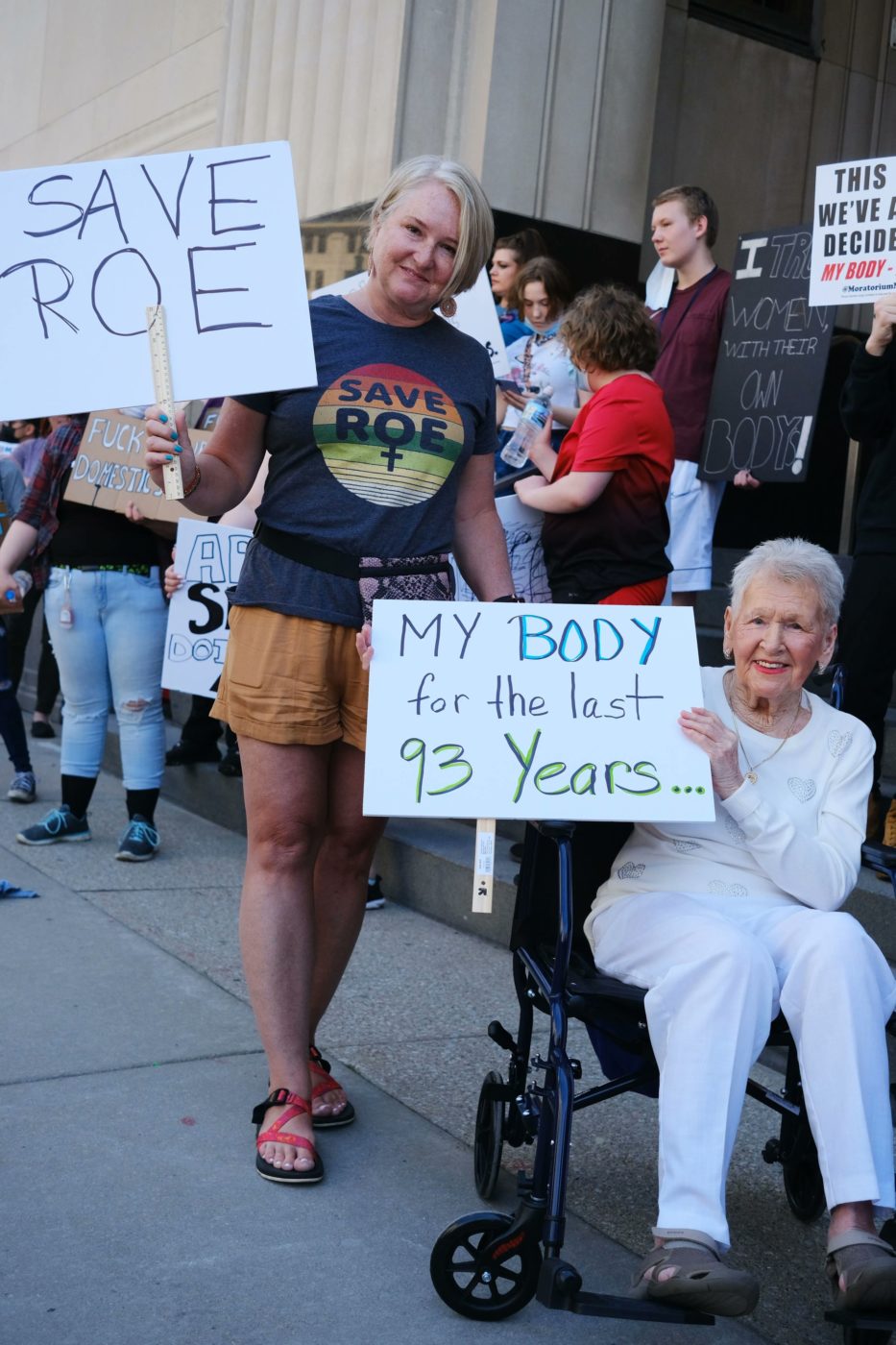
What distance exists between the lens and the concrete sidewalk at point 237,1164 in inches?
97.7

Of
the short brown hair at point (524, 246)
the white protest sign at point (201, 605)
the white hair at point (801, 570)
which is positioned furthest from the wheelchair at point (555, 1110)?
the short brown hair at point (524, 246)

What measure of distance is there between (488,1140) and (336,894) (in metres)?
0.64

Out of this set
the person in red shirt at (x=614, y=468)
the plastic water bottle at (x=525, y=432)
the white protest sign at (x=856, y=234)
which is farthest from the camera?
the plastic water bottle at (x=525, y=432)

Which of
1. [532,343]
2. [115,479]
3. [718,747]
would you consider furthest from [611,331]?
[115,479]

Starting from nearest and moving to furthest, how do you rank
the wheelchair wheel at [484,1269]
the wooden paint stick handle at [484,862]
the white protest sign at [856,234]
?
the wheelchair wheel at [484,1269] → the wooden paint stick handle at [484,862] → the white protest sign at [856,234]

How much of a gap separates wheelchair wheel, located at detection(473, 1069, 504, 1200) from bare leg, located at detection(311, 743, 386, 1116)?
0.43 meters

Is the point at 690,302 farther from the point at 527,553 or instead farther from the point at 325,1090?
the point at 325,1090

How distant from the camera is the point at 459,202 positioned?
9.61ft

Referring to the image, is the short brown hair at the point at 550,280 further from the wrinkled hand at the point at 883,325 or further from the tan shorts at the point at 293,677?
the tan shorts at the point at 293,677

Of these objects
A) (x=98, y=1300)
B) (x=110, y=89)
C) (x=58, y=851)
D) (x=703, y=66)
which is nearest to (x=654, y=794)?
(x=98, y=1300)

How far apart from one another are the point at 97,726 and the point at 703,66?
519 cm

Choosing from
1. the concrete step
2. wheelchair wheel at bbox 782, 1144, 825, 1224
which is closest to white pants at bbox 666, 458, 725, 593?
the concrete step

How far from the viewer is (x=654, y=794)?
2705 mm

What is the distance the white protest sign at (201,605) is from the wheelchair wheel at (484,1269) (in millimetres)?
3242
